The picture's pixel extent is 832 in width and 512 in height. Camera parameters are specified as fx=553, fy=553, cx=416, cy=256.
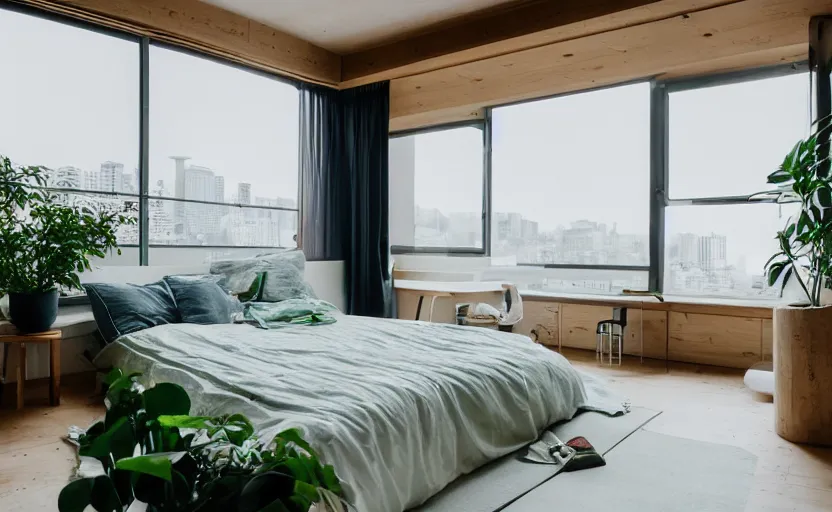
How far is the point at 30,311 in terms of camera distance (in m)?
2.71

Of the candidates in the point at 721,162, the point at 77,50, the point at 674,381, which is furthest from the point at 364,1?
the point at 674,381

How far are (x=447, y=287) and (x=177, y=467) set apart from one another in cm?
392

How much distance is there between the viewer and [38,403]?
2812 mm

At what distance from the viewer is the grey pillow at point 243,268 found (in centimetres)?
365

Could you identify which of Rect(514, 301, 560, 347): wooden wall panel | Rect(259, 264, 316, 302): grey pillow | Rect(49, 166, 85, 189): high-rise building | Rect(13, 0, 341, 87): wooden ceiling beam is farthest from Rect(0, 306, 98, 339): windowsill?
Rect(514, 301, 560, 347): wooden wall panel

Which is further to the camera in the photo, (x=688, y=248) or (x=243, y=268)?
(x=688, y=248)

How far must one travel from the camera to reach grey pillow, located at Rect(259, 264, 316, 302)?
3.64m

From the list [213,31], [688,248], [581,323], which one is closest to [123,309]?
[213,31]

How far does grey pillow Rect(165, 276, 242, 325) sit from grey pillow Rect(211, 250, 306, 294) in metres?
0.21

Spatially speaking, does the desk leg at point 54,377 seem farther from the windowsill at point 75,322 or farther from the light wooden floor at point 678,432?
the windowsill at point 75,322

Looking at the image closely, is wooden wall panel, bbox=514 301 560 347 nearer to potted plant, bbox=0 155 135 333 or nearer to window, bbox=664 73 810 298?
window, bbox=664 73 810 298

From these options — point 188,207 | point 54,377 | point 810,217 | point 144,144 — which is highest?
point 144,144

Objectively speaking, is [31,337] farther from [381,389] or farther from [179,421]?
[179,421]

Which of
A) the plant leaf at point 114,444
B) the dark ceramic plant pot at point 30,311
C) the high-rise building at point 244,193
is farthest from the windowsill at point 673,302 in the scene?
the plant leaf at point 114,444
